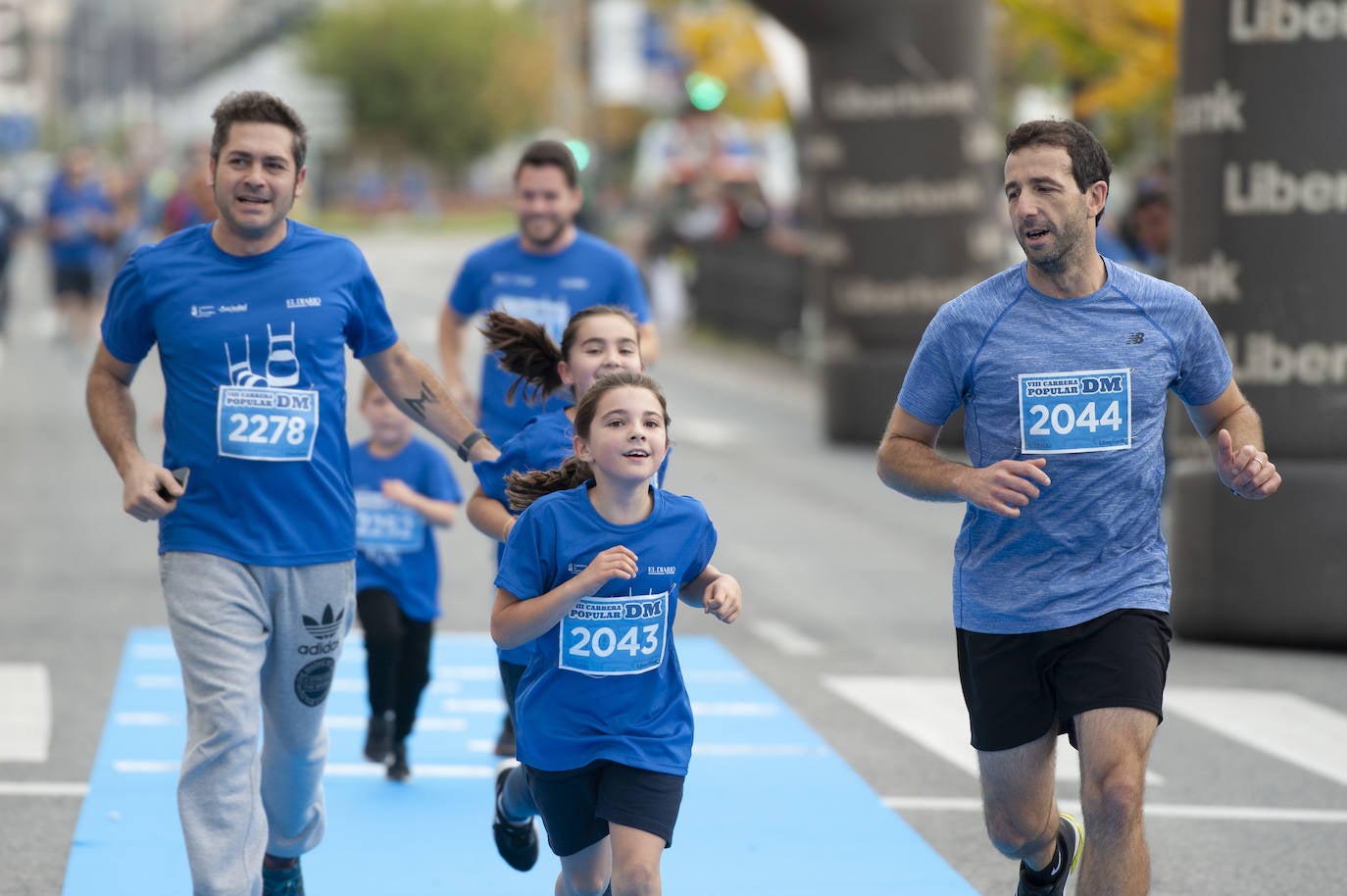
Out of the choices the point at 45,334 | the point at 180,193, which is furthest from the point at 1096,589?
the point at 45,334

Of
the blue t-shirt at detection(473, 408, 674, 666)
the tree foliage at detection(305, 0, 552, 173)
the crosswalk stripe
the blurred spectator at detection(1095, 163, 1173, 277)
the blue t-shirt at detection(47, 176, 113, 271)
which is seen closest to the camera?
the blue t-shirt at detection(473, 408, 674, 666)

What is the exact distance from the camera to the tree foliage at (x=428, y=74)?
98.7 m

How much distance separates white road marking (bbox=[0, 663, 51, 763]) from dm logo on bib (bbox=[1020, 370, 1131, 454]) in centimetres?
451

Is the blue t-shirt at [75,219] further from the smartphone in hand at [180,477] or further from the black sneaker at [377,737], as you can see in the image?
the smartphone in hand at [180,477]

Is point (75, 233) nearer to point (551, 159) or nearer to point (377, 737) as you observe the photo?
point (551, 159)

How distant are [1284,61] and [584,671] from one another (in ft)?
22.2

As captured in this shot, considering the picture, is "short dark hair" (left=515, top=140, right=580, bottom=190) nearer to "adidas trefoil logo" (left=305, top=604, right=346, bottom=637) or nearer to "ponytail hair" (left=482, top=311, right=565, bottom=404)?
"ponytail hair" (left=482, top=311, right=565, bottom=404)

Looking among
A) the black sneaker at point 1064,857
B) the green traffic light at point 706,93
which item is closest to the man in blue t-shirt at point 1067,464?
the black sneaker at point 1064,857

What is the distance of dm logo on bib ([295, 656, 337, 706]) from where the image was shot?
5586 mm

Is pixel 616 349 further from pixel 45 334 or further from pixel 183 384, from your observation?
pixel 45 334

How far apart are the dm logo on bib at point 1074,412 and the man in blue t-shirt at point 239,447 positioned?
1.76 m

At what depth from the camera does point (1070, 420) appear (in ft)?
16.8

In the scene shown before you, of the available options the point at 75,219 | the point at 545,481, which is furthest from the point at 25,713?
the point at 75,219

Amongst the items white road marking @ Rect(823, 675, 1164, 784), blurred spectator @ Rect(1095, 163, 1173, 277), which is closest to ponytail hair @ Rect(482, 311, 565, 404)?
white road marking @ Rect(823, 675, 1164, 784)
